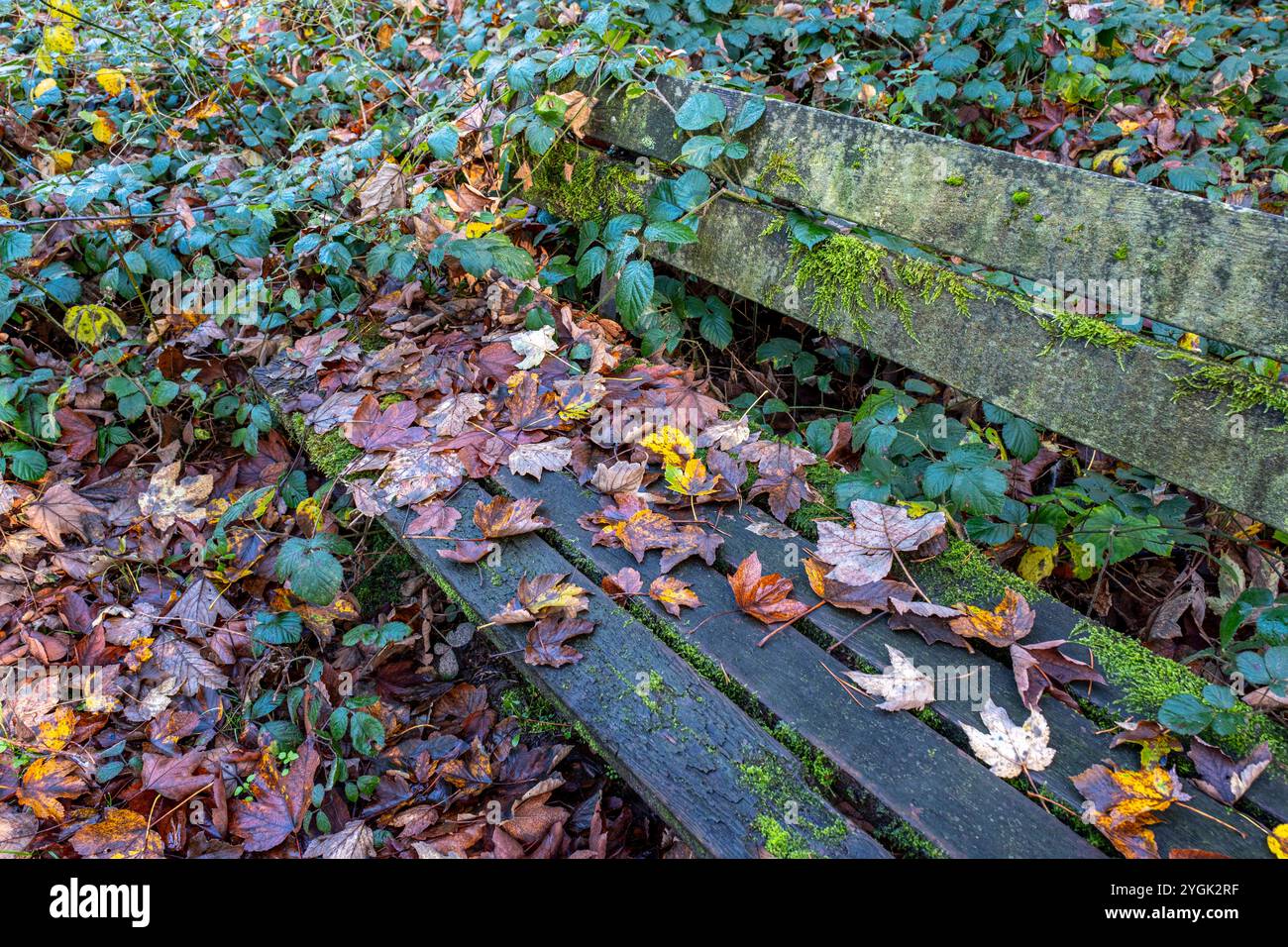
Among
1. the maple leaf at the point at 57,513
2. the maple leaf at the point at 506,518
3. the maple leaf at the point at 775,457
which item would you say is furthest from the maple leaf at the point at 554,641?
→ the maple leaf at the point at 57,513

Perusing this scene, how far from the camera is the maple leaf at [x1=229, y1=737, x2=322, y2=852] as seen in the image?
5.32ft

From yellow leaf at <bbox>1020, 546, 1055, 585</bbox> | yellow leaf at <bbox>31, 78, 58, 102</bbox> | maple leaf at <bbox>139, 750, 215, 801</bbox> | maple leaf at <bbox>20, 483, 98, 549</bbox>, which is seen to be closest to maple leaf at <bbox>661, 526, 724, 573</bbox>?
yellow leaf at <bbox>1020, 546, 1055, 585</bbox>

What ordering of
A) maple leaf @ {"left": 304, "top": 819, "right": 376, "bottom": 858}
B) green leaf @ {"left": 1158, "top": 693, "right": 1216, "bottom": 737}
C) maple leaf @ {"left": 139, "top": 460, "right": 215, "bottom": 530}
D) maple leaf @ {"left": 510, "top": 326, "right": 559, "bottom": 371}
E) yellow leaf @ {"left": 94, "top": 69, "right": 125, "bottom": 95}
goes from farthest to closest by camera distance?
yellow leaf @ {"left": 94, "top": 69, "right": 125, "bottom": 95} < maple leaf @ {"left": 139, "top": 460, "right": 215, "bottom": 530} < maple leaf @ {"left": 510, "top": 326, "right": 559, "bottom": 371} < maple leaf @ {"left": 304, "top": 819, "right": 376, "bottom": 858} < green leaf @ {"left": 1158, "top": 693, "right": 1216, "bottom": 737}

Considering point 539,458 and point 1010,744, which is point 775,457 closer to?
point 539,458

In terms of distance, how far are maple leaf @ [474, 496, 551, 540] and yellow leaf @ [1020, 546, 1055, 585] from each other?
1.32 meters

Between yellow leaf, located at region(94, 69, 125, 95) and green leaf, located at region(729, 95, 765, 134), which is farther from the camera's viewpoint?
yellow leaf, located at region(94, 69, 125, 95)

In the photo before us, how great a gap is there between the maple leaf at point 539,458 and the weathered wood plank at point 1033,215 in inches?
37.7

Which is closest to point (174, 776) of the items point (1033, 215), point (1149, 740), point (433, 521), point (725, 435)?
point (433, 521)

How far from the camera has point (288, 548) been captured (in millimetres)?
1790

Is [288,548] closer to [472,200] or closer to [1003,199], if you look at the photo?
[472,200]

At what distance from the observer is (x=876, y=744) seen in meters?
1.28

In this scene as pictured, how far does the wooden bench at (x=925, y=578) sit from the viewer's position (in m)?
1.19

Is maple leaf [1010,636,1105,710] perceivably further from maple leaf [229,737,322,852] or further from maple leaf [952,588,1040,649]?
maple leaf [229,737,322,852]

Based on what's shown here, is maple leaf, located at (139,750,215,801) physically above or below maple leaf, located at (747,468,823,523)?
below
